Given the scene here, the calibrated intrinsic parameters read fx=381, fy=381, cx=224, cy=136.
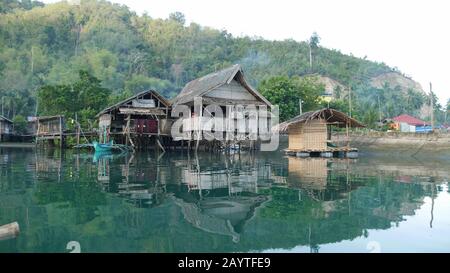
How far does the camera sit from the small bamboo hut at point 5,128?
3583 centimetres

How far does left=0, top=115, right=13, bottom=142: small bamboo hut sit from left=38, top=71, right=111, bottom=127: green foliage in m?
8.53

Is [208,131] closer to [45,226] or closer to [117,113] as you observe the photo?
[117,113]

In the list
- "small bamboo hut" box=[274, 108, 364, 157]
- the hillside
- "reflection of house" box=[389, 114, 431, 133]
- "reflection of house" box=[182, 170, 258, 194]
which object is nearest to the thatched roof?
"small bamboo hut" box=[274, 108, 364, 157]

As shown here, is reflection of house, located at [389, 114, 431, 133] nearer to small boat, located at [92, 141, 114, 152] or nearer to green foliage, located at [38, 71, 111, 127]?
green foliage, located at [38, 71, 111, 127]

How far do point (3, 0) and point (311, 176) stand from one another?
8686cm

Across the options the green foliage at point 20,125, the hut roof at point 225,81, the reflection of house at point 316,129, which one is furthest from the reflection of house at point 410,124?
the green foliage at point 20,125

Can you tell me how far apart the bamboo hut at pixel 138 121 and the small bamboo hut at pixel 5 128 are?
1612 cm

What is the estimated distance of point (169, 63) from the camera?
6806 cm

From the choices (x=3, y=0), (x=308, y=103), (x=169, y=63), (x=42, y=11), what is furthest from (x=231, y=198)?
(x=3, y=0)

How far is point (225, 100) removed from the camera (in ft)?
74.2

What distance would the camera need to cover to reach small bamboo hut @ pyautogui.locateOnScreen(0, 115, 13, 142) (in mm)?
35831

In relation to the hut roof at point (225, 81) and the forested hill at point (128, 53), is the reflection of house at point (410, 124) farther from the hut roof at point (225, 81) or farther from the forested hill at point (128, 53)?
the hut roof at point (225, 81)

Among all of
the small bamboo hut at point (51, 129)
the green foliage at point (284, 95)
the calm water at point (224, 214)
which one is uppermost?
the green foliage at point (284, 95)
